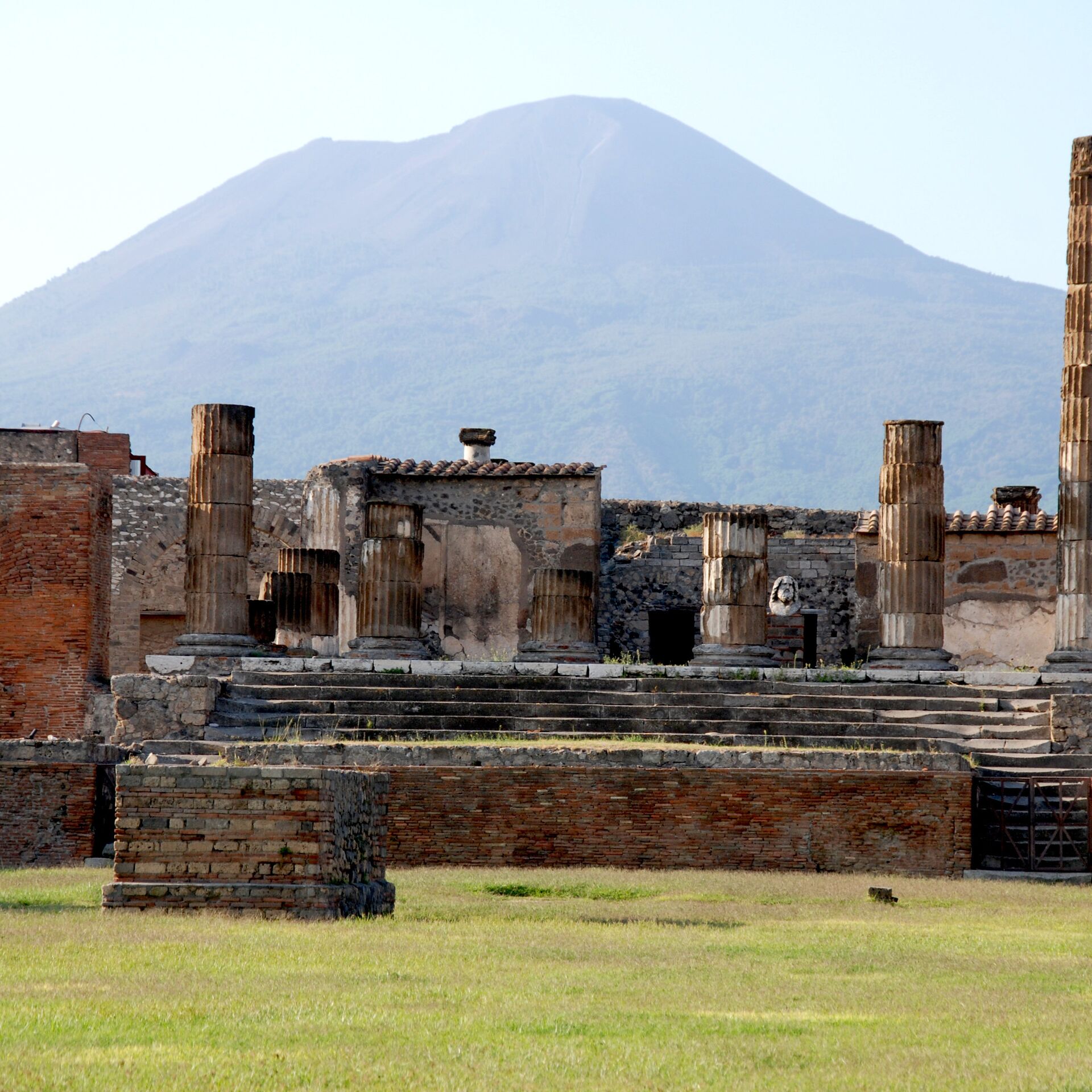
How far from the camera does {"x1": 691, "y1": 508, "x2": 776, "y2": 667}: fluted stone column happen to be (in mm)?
22297

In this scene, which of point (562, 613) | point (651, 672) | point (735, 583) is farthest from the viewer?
point (562, 613)

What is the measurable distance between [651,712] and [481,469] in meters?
12.6

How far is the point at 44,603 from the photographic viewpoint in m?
25.0

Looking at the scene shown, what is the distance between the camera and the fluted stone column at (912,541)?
21406 millimetres

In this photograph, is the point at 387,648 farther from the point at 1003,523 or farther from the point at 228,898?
the point at 1003,523

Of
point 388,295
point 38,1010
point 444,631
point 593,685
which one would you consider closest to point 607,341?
point 388,295

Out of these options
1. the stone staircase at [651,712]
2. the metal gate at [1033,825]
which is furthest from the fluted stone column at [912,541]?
the metal gate at [1033,825]

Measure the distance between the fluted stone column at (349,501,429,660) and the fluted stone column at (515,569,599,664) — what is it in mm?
1423

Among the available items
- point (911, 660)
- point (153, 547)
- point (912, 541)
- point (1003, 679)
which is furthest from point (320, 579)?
point (153, 547)

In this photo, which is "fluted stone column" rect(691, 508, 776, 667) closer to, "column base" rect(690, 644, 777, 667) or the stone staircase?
"column base" rect(690, 644, 777, 667)

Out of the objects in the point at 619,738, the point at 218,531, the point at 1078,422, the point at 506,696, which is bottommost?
the point at 619,738

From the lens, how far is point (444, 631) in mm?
31078

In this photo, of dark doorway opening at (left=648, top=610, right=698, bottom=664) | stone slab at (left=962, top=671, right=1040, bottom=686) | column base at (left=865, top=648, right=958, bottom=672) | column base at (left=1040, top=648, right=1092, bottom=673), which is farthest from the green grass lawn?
dark doorway opening at (left=648, top=610, right=698, bottom=664)

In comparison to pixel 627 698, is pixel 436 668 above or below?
above
